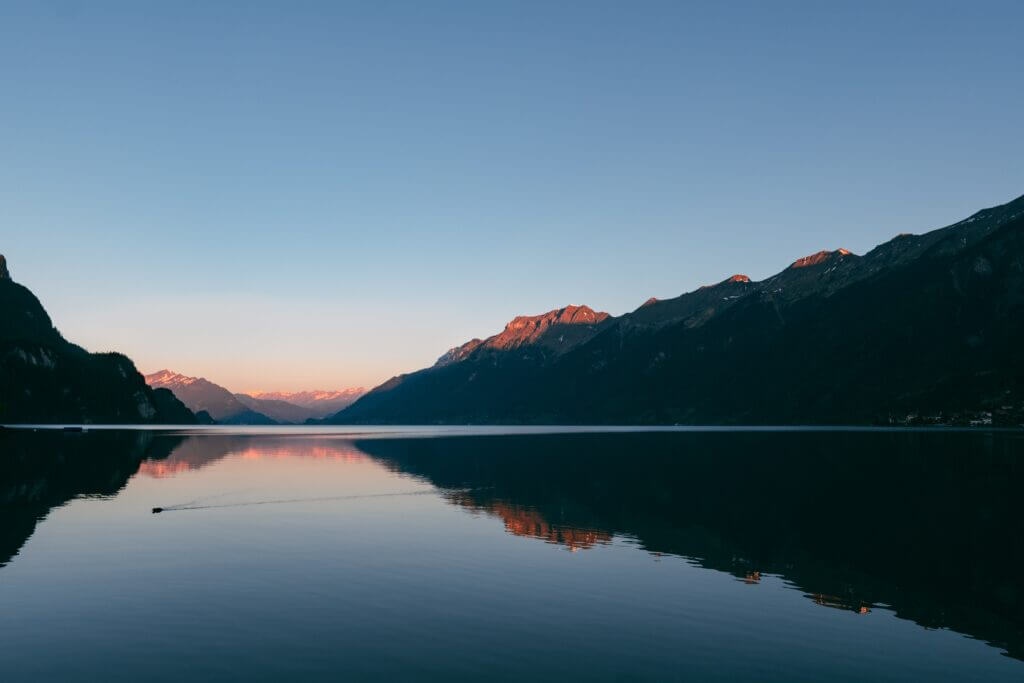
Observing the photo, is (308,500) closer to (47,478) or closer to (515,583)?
(47,478)

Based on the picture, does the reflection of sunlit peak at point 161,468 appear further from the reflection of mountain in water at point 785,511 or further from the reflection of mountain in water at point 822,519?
the reflection of mountain in water at point 822,519

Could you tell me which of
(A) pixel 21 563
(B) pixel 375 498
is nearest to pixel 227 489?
(B) pixel 375 498

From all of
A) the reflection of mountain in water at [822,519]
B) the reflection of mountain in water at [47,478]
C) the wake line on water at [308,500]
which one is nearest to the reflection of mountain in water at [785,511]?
the reflection of mountain in water at [822,519]

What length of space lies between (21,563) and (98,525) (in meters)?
17.9

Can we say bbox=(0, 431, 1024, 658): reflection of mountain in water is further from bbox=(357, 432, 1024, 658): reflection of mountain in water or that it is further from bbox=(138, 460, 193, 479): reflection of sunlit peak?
bbox=(138, 460, 193, 479): reflection of sunlit peak

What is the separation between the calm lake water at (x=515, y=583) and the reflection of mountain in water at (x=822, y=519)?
13.3 inches

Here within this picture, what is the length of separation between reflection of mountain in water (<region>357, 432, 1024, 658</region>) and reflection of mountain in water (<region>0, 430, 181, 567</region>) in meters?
40.9

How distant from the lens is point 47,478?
103 m

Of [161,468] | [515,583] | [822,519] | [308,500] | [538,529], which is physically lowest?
[822,519]

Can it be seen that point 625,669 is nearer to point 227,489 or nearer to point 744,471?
point 227,489

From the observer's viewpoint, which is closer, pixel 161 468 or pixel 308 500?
pixel 308 500

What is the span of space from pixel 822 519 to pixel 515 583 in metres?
37.1

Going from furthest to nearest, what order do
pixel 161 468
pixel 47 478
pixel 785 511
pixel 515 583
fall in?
pixel 161 468
pixel 47 478
pixel 785 511
pixel 515 583

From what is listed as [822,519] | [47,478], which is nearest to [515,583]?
[822,519]
